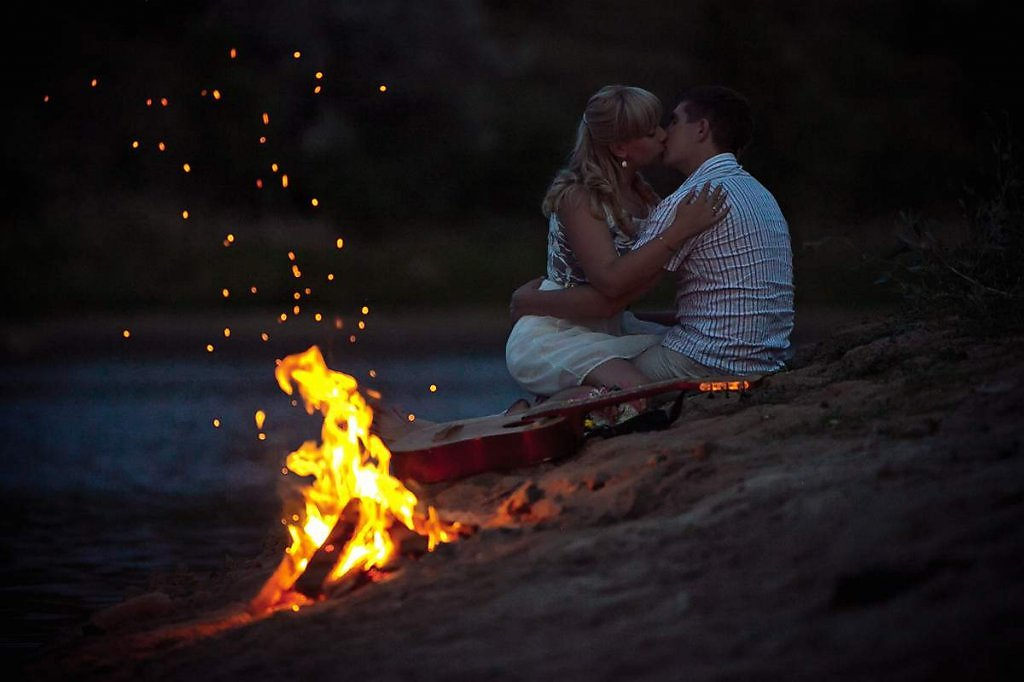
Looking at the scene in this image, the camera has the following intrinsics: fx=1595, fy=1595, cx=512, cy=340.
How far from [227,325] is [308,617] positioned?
55.1ft

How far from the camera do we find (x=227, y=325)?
20375 mm

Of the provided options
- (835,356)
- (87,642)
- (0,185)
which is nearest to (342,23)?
(0,185)

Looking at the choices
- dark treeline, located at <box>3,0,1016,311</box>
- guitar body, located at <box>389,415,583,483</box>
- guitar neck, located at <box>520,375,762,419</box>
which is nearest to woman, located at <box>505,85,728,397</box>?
guitar neck, located at <box>520,375,762,419</box>

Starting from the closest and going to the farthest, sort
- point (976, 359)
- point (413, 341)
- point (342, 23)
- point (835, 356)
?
point (976, 359) < point (835, 356) < point (413, 341) < point (342, 23)

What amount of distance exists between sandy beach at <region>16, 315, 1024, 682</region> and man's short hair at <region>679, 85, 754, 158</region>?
116cm

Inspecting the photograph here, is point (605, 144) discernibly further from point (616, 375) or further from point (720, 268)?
point (616, 375)

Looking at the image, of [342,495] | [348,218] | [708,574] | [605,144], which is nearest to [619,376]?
[605,144]

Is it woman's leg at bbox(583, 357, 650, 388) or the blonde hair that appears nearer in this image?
woman's leg at bbox(583, 357, 650, 388)

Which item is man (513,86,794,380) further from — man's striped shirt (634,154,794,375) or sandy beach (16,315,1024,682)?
sandy beach (16,315,1024,682)

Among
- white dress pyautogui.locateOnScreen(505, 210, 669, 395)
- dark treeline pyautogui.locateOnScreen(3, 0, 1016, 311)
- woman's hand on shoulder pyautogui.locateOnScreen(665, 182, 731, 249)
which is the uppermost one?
dark treeline pyautogui.locateOnScreen(3, 0, 1016, 311)

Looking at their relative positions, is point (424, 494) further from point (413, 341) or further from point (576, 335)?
point (413, 341)

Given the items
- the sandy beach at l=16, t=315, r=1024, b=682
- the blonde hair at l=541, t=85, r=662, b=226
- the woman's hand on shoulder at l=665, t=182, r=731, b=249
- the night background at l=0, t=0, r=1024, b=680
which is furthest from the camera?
the night background at l=0, t=0, r=1024, b=680

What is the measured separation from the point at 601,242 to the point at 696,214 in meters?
0.41

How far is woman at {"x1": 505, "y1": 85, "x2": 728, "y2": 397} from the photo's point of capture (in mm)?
5637
